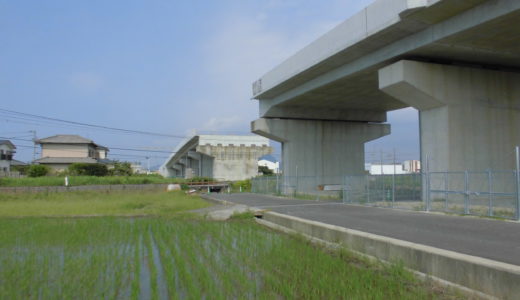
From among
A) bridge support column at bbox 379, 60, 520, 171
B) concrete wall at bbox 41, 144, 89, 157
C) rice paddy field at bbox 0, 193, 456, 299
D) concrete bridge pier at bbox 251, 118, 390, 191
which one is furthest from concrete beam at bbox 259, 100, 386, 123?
concrete wall at bbox 41, 144, 89, 157

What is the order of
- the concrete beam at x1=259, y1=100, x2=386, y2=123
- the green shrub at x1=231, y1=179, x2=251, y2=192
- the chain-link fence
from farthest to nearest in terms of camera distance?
the green shrub at x1=231, y1=179, x2=251, y2=192 → the concrete beam at x1=259, y1=100, x2=386, y2=123 → the chain-link fence

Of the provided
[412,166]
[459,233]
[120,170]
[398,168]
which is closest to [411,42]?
[459,233]

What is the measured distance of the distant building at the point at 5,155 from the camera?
59.5 metres

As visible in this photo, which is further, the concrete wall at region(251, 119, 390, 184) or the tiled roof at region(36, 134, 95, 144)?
the tiled roof at region(36, 134, 95, 144)

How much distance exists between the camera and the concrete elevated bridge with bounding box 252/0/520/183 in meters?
15.9

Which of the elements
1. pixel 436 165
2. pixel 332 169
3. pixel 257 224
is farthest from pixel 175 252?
pixel 332 169

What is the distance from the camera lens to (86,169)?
5678 centimetres

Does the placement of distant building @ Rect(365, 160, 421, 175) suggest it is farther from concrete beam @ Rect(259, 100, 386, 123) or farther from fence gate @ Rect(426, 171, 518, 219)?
fence gate @ Rect(426, 171, 518, 219)

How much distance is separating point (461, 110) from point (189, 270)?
17.2m

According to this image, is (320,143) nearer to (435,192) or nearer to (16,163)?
(435,192)

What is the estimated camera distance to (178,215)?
712 inches

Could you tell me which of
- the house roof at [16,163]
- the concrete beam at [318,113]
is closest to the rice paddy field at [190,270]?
the concrete beam at [318,113]

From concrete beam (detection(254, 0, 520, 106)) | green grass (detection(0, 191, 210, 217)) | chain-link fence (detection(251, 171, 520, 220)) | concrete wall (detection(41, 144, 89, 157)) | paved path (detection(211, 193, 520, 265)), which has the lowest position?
green grass (detection(0, 191, 210, 217))

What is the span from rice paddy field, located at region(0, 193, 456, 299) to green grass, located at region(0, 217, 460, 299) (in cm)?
2
